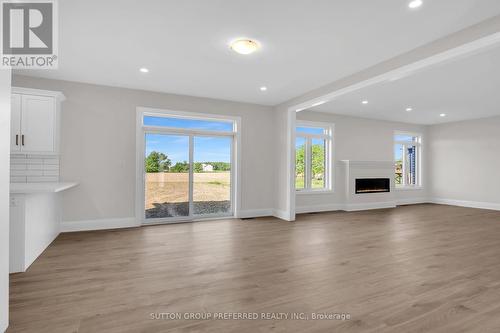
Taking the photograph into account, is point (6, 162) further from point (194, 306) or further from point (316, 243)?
point (316, 243)

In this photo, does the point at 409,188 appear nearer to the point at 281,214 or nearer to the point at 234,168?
the point at 281,214

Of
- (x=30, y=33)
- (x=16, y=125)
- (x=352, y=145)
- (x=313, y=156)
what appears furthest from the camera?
(x=352, y=145)

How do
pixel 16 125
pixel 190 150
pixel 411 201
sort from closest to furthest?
pixel 16 125 < pixel 190 150 < pixel 411 201

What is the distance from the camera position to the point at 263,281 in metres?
2.70

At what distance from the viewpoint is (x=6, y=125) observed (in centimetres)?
183

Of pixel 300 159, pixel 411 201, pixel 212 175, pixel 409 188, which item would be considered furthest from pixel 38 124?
pixel 411 201

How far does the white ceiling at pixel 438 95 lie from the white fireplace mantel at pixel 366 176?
4.80 feet

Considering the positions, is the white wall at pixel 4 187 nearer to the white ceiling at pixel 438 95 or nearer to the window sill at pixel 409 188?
the white ceiling at pixel 438 95

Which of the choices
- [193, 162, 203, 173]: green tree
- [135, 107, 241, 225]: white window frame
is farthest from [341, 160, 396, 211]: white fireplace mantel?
[193, 162, 203, 173]: green tree

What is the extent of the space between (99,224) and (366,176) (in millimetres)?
7035

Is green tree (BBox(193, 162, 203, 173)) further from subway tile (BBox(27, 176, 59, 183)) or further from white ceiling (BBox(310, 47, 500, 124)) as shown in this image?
white ceiling (BBox(310, 47, 500, 124))

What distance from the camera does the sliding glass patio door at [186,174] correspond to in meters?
5.46

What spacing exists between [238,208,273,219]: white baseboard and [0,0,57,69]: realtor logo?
14.7ft

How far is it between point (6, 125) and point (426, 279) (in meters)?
4.03
